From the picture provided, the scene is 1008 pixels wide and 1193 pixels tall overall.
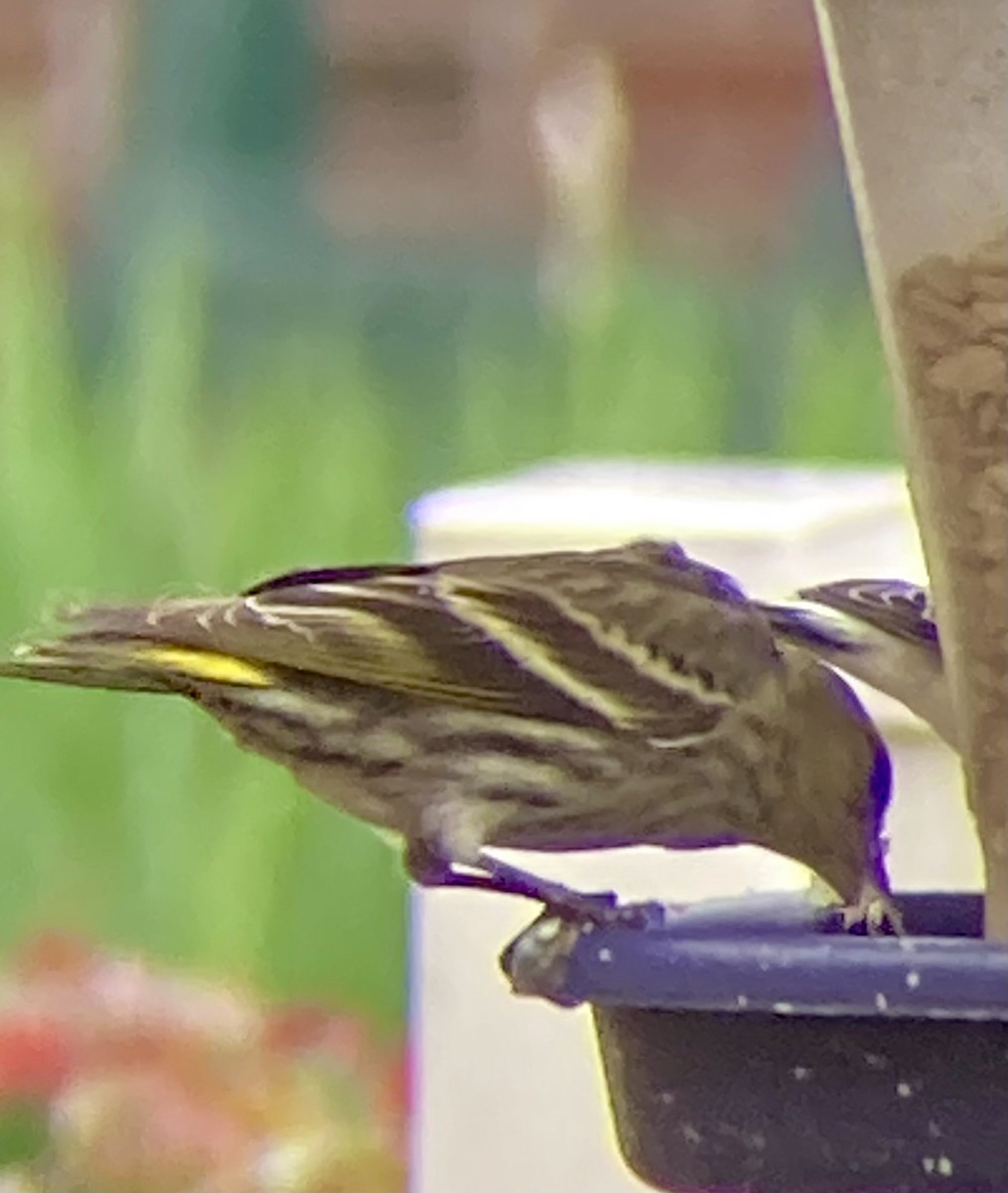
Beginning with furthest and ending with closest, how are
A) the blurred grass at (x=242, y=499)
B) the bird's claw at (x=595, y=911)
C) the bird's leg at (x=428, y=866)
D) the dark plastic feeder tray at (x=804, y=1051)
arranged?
the blurred grass at (x=242, y=499), the bird's leg at (x=428, y=866), the bird's claw at (x=595, y=911), the dark plastic feeder tray at (x=804, y=1051)

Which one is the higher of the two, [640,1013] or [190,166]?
[190,166]

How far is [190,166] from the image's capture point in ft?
5.93

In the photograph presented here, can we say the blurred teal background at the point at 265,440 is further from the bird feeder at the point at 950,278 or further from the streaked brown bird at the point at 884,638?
the bird feeder at the point at 950,278

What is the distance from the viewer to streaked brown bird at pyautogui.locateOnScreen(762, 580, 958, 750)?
1038 mm

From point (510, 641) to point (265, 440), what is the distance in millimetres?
707

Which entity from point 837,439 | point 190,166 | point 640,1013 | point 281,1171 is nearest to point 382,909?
point 281,1171

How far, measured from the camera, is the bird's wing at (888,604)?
1037 mm

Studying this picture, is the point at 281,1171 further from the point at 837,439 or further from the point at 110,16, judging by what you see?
the point at 110,16

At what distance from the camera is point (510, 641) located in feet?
3.23

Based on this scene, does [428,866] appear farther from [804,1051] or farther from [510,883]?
[804,1051]

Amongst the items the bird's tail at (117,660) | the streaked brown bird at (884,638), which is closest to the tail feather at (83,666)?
the bird's tail at (117,660)

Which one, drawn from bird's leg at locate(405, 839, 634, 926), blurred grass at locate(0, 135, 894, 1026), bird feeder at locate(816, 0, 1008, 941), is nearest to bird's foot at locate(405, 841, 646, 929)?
bird's leg at locate(405, 839, 634, 926)

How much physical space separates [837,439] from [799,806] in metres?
0.70

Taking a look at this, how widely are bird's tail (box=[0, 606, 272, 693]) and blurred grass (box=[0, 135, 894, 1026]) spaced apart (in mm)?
680
